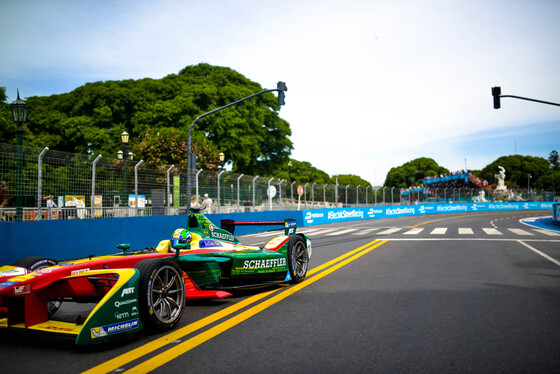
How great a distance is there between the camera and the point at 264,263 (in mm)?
6285

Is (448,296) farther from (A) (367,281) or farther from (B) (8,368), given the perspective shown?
(B) (8,368)

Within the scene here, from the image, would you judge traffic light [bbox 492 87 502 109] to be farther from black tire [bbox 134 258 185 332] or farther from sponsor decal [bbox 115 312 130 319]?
sponsor decal [bbox 115 312 130 319]

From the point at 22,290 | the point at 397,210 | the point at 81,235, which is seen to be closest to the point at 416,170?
the point at 397,210

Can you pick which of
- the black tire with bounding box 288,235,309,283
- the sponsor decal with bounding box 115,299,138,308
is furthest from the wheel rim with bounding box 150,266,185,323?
the black tire with bounding box 288,235,309,283

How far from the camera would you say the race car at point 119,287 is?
12.2 feet

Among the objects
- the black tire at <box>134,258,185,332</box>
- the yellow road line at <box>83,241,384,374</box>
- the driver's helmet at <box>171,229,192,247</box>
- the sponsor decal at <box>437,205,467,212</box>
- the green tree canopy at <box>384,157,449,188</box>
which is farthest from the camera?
the green tree canopy at <box>384,157,449,188</box>

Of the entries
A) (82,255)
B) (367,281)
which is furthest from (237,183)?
(367,281)

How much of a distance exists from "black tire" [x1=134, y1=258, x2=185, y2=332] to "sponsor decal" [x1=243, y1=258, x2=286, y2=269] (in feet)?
4.87

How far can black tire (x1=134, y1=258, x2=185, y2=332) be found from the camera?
4012 mm

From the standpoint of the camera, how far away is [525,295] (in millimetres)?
5914

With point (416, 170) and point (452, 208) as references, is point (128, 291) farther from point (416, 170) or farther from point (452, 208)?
point (416, 170)

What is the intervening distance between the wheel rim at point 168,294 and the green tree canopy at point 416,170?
11764 cm

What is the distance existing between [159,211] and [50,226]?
4.69 m

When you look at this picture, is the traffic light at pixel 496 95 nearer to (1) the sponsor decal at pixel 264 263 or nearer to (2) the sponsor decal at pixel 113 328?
(1) the sponsor decal at pixel 264 263
